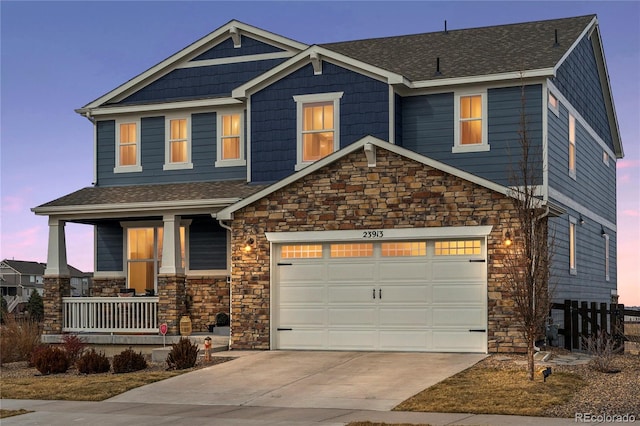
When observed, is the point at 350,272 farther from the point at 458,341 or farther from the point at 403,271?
the point at 458,341

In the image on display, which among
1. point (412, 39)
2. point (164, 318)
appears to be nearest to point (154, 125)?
point (164, 318)

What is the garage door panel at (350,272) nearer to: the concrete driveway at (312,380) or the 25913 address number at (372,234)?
the 25913 address number at (372,234)

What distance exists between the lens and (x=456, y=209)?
19156mm

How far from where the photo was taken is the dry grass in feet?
43.7

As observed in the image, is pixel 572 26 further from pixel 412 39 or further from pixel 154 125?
pixel 154 125

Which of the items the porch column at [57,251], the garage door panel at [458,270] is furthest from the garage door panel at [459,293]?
the porch column at [57,251]

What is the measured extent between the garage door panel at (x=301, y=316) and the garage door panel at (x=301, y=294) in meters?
0.19

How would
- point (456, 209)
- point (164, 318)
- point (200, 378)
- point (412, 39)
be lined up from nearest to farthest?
point (200, 378), point (456, 209), point (164, 318), point (412, 39)

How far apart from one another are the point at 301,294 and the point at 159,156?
838 cm

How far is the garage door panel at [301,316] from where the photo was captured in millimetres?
20453

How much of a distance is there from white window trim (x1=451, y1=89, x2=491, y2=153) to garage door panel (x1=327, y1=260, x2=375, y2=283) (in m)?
4.77

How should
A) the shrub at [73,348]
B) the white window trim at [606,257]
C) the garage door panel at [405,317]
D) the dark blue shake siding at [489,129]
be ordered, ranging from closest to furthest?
1. the garage door panel at [405,317]
2. the shrub at [73,348]
3. the dark blue shake siding at [489,129]
4. the white window trim at [606,257]

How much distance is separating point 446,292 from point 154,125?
1177cm

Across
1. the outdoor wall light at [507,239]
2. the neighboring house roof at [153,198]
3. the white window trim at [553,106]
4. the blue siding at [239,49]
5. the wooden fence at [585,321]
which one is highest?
the blue siding at [239,49]
